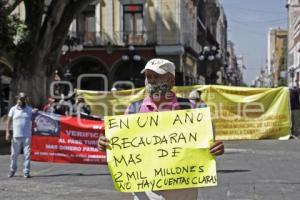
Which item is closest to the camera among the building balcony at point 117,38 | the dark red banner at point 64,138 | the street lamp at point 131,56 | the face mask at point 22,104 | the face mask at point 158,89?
the face mask at point 158,89

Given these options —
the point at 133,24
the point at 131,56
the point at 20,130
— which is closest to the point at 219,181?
the point at 20,130

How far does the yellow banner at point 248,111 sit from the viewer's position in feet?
75.5

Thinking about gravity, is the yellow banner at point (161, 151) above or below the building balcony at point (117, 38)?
below

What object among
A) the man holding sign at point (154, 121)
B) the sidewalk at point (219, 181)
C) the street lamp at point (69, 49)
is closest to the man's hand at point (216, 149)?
the man holding sign at point (154, 121)

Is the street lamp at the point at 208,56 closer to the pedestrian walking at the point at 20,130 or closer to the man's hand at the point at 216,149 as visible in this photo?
the pedestrian walking at the point at 20,130

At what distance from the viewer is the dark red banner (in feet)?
49.0

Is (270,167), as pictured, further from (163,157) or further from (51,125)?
(163,157)

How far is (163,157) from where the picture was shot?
4.91 metres

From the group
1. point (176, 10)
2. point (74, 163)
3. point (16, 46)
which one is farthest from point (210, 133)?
point (176, 10)

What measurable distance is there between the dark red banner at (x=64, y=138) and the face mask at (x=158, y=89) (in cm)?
988

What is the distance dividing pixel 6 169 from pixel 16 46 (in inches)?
347

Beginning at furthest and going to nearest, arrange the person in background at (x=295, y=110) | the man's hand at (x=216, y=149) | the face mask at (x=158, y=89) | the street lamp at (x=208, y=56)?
the street lamp at (x=208, y=56) → the person in background at (x=295, y=110) → the face mask at (x=158, y=89) → the man's hand at (x=216, y=149)

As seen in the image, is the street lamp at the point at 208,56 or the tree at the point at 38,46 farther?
the street lamp at the point at 208,56

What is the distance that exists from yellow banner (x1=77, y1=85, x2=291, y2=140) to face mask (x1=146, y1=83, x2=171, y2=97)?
60.1 feet
